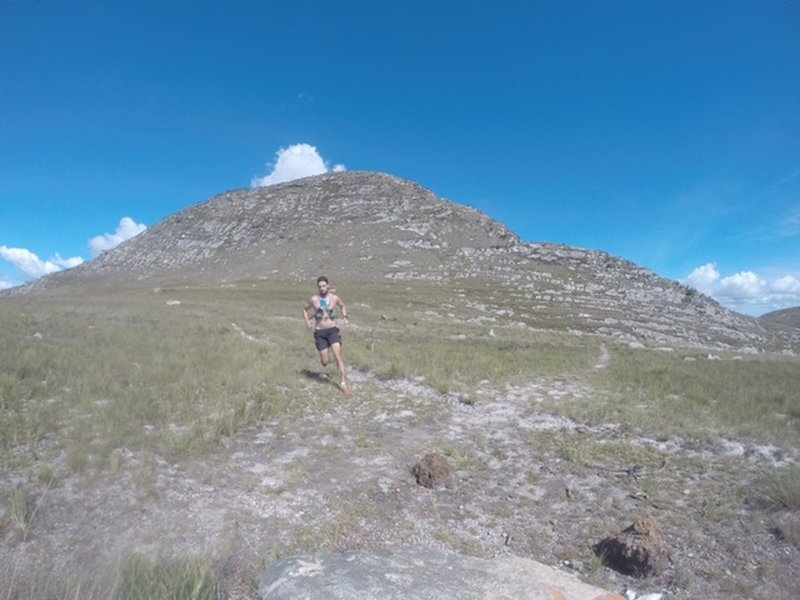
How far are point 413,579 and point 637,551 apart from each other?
8.35 ft

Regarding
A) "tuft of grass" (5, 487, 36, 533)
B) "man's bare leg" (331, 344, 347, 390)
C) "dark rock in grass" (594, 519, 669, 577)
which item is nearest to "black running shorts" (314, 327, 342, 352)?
"man's bare leg" (331, 344, 347, 390)

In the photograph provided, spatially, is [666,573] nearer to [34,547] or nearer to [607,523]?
[607,523]

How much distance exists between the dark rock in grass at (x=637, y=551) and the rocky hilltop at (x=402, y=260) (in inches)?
2041

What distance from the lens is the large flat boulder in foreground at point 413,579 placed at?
133 inches

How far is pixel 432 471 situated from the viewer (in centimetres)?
641

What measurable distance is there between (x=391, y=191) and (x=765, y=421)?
135 meters

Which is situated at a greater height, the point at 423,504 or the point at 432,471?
the point at 432,471

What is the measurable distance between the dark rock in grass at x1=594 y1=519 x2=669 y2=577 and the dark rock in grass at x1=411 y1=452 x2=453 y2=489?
2.34 metres

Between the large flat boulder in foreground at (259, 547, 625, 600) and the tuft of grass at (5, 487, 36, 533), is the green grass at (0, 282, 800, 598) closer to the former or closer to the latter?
the tuft of grass at (5, 487, 36, 533)

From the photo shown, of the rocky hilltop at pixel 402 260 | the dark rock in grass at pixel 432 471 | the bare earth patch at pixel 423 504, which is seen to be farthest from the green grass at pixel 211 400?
the rocky hilltop at pixel 402 260

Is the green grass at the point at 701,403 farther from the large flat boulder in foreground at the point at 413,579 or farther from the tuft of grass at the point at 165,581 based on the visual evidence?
the tuft of grass at the point at 165,581

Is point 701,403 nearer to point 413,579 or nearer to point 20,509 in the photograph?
point 413,579

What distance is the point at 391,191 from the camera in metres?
138

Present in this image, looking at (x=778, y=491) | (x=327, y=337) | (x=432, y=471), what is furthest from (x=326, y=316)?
(x=778, y=491)
